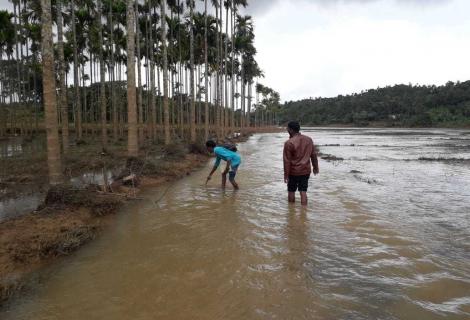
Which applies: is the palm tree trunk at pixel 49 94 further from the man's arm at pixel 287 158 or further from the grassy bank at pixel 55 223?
the man's arm at pixel 287 158

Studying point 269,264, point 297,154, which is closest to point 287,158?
point 297,154

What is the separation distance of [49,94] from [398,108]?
112 m

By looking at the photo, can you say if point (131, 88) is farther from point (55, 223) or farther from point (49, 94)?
point (55, 223)

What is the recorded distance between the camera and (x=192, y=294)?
12.4 ft

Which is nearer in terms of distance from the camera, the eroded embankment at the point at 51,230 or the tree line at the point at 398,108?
the eroded embankment at the point at 51,230

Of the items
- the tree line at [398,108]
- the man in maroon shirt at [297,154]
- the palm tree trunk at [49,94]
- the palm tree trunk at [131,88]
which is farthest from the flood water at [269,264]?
the tree line at [398,108]

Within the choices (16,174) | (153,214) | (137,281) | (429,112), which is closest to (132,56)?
(16,174)

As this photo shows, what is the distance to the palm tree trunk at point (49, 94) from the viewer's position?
281 inches

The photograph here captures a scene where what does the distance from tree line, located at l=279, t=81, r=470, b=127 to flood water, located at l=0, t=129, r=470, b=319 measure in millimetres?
92056

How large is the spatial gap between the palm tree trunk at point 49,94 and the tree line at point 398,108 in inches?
3741

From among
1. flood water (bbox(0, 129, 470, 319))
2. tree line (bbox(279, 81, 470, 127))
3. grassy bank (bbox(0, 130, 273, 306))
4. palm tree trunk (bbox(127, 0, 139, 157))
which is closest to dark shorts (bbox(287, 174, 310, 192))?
flood water (bbox(0, 129, 470, 319))

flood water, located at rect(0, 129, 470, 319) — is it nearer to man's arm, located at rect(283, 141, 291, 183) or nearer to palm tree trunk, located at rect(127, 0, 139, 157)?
man's arm, located at rect(283, 141, 291, 183)

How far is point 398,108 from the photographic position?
105125mm

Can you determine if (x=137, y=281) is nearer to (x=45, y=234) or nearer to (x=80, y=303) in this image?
(x=80, y=303)
